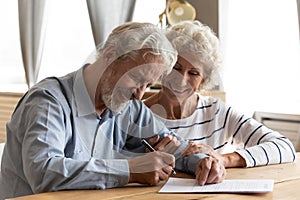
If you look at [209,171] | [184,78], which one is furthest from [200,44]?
[209,171]

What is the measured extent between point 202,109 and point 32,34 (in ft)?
6.87

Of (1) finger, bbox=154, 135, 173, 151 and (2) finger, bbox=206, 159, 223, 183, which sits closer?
(2) finger, bbox=206, 159, 223, 183

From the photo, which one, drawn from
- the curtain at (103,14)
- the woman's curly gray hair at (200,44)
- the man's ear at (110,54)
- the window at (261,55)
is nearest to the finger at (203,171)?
the man's ear at (110,54)

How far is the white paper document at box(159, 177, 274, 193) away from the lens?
5.44 ft

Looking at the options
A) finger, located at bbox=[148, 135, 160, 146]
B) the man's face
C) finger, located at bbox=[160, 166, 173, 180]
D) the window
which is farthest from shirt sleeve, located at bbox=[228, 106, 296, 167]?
the window

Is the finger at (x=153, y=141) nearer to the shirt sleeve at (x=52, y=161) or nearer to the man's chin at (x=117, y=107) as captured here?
the man's chin at (x=117, y=107)

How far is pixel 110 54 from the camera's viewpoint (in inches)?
70.2

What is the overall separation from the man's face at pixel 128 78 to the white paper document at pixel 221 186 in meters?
0.32

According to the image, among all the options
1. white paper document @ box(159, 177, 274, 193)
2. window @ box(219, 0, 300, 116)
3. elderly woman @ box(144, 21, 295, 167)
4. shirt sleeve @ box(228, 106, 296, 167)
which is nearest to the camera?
white paper document @ box(159, 177, 274, 193)

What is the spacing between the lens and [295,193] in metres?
1.67

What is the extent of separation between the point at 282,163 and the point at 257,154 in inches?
5.2

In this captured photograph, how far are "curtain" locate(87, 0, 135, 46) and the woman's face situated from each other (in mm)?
1762

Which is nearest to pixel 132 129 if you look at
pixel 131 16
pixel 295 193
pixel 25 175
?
pixel 25 175

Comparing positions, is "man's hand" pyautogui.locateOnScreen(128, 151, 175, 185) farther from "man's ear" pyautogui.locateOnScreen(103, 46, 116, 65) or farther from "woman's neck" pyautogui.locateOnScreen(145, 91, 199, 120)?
"woman's neck" pyautogui.locateOnScreen(145, 91, 199, 120)
